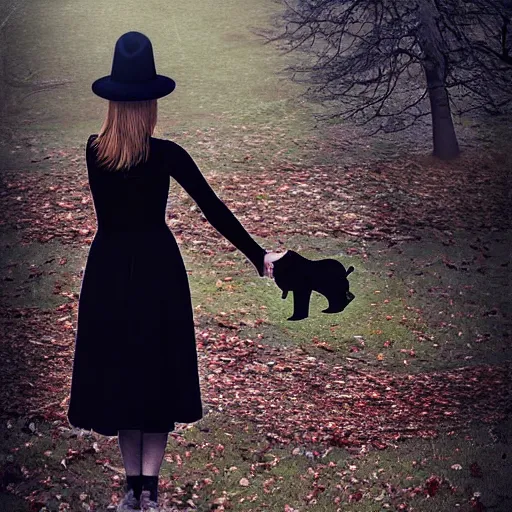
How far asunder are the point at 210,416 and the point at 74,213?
4.78 metres

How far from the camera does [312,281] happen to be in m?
5.23

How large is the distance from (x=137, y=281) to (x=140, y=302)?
133mm

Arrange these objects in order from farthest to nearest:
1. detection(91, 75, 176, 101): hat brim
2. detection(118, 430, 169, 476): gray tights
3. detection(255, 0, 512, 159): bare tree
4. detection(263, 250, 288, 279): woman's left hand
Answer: detection(255, 0, 512, 159): bare tree < detection(118, 430, 169, 476): gray tights < detection(263, 250, 288, 279): woman's left hand < detection(91, 75, 176, 101): hat brim

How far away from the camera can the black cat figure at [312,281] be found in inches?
203

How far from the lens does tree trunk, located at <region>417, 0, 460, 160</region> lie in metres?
11.5

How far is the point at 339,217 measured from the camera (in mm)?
10875

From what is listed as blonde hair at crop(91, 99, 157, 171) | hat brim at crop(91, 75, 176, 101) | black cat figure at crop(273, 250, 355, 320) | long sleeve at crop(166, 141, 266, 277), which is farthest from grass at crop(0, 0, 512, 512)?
hat brim at crop(91, 75, 176, 101)

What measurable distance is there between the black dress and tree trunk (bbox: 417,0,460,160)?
7.20 meters

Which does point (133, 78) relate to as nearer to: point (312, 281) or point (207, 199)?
point (207, 199)

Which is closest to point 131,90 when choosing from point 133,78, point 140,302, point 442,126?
point 133,78

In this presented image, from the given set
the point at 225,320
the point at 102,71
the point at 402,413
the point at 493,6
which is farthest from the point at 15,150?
the point at 402,413

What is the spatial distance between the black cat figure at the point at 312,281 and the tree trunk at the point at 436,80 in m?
6.76

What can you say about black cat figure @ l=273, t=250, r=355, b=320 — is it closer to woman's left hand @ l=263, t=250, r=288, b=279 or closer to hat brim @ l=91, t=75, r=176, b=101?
woman's left hand @ l=263, t=250, r=288, b=279

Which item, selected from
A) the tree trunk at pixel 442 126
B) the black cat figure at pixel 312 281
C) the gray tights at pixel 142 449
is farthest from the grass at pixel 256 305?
the black cat figure at pixel 312 281
